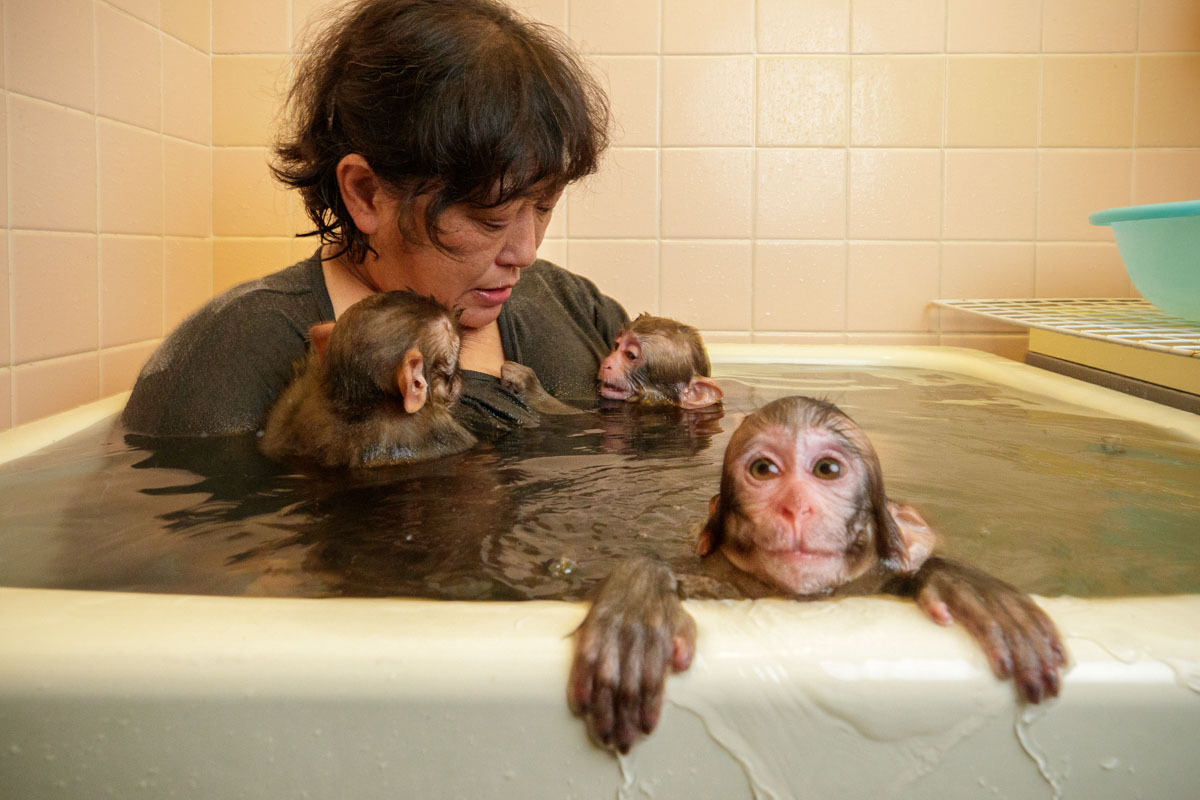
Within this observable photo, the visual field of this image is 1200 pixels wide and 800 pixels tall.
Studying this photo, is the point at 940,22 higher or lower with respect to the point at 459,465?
higher

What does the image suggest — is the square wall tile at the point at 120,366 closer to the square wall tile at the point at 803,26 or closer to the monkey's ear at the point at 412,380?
the monkey's ear at the point at 412,380

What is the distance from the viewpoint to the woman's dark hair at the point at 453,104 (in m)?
1.95

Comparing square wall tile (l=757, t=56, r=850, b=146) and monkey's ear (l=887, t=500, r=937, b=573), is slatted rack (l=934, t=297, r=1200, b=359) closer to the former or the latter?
square wall tile (l=757, t=56, r=850, b=146)

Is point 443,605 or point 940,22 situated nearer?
point 443,605

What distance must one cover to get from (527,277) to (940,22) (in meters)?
1.91

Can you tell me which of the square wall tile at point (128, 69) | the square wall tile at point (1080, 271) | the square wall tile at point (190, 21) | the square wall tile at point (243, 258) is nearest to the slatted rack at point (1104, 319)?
the square wall tile at point (1080, 271)

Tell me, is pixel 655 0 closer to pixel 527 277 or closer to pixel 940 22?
pixel 940 22

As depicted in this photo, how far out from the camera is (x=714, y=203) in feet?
12.3

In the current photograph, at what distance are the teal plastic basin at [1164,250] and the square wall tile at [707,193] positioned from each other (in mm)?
1324

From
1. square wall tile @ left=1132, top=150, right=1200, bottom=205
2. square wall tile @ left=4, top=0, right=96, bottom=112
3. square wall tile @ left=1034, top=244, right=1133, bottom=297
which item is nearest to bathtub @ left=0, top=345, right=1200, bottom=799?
square wall tile @ left=4, top=0, right=96, bottom=112

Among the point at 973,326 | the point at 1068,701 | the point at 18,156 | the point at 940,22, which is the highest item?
the point at 940,22

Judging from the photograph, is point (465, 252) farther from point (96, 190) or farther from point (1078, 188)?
point (1078, 188)

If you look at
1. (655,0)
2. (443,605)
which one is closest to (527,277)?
(655,0)

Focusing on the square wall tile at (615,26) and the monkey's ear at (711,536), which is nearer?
the monkey's ear at (711,536)
